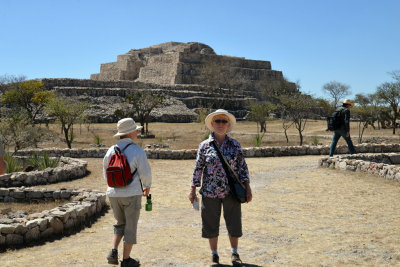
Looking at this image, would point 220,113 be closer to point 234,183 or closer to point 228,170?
point 228,170

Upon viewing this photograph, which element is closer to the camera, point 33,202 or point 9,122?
point 33,202

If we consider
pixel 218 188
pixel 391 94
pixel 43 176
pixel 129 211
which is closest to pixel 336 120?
pixel 43 176

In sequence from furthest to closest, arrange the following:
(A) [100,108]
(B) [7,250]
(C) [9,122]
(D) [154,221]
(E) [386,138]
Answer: (A) [100,108]
(E) [386,138]
(C) [9,122]
(D) [154,221]
(B) [7,250]

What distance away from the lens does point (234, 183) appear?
4336 mm

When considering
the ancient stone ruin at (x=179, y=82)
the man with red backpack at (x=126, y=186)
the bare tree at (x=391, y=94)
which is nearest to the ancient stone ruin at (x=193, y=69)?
the ancient stone ruin at (x=179, y=82)

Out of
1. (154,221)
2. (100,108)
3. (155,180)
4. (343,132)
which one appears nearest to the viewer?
(154,221)

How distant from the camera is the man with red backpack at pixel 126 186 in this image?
4.17 meters

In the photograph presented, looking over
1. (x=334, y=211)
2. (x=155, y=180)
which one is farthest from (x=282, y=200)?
(x=155, y=180)

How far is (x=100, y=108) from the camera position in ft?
142

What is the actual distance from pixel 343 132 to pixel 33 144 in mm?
13798

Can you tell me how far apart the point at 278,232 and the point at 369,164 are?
244 inches

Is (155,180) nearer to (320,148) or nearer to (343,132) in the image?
(343,132)

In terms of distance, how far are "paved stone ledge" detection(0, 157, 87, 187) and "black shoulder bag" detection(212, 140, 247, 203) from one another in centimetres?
699

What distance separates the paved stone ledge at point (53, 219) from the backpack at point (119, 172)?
1.85 m
